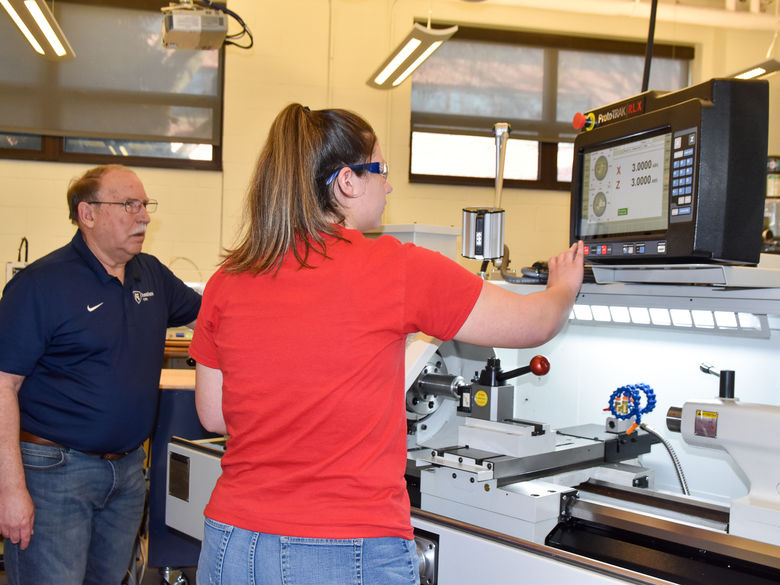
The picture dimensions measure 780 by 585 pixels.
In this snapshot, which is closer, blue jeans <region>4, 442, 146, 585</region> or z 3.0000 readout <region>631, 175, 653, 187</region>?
z 3.0000 readout <region>631, 175, 653, 187</region>

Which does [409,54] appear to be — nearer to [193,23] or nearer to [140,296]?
[193,23]

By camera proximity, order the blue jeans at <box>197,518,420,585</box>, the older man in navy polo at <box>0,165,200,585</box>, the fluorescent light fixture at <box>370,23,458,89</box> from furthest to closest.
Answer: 1. the fluorescent light fixture at <box>370,23,458,89</box>
2. the older man in navy polo at <box>0,165,200,585</box>
3. the blue jeans at <box>197,518,420,585</box>

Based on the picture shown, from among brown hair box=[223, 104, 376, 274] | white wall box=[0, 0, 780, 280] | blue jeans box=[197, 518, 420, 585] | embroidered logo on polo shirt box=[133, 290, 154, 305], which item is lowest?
blue jeans box=[197, 518, 420, 585]

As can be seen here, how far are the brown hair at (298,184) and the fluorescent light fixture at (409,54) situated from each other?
2.72 metres

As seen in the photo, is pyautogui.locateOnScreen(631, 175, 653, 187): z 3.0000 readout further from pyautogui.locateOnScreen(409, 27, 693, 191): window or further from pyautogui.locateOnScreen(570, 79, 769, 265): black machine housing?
pyautogui.locateOnScreen(409, 27, 693, 191): window

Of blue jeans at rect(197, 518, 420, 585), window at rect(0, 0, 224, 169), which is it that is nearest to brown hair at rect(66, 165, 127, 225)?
blue jeans at rect(197, 518, 420, 585)

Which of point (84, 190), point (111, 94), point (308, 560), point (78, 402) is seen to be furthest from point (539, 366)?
point (111, 94)

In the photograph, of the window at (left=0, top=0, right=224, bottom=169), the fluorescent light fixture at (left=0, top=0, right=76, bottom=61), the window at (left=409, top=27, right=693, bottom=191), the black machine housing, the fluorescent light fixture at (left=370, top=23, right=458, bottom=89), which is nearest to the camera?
the black machine housing

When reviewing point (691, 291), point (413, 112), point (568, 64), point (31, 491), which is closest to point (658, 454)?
point (691, 291)

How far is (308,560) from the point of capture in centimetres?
92

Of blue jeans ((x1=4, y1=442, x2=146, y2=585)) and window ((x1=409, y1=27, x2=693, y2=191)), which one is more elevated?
window ((x1=409, y1=27, x2=693, y2=191))

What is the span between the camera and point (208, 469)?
1.72 meters

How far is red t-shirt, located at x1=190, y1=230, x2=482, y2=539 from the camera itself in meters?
0.93

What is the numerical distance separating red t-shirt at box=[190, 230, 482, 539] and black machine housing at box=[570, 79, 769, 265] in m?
0.38
